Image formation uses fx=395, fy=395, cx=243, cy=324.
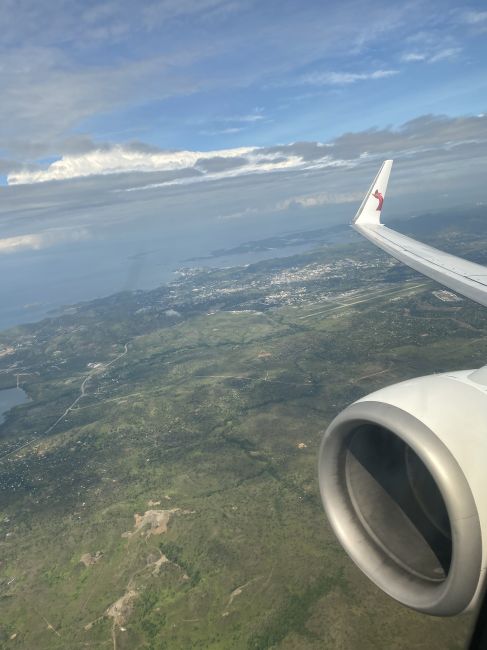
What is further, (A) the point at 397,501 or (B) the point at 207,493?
(B) the point at 207,493

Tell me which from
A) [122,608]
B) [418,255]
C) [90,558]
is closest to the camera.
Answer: [418,255]

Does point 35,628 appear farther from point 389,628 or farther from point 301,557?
point 389,628

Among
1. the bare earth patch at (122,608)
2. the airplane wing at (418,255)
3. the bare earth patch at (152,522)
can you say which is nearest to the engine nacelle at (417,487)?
the airplane wing at (418,255)

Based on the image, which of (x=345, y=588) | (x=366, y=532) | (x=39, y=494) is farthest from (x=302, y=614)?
(x=39, y=494)

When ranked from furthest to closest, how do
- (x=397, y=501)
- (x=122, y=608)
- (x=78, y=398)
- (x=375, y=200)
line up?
(x=78, y=398), (x=122, y=608), (x=375, y=200), (x=397, y=501)

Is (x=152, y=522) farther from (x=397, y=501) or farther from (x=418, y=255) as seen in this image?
(x=397, y=501)

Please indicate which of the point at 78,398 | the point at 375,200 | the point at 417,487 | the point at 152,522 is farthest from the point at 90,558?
the point at 78,398

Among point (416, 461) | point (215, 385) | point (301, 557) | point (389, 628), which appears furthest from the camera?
point (215, 385)
